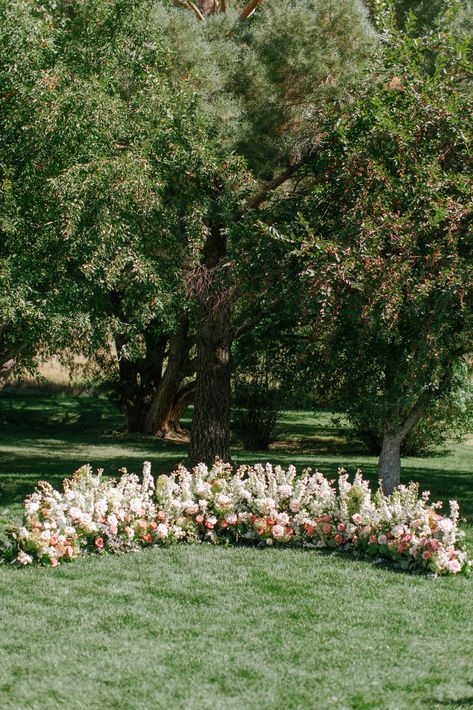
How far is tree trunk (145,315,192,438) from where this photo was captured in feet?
72.1

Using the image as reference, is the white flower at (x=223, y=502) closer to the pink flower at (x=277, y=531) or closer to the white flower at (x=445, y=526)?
the pink flower at (x=277, y=531)

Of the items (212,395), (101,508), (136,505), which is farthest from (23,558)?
(212,395)

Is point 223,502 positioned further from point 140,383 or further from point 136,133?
point 140,383

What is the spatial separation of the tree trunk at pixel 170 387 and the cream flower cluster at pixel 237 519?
11894 mm

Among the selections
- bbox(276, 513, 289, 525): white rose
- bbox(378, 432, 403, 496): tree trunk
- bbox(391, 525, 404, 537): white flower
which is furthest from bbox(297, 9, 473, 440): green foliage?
bbox(391, 525, 404, 537): white flower

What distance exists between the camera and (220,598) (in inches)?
281

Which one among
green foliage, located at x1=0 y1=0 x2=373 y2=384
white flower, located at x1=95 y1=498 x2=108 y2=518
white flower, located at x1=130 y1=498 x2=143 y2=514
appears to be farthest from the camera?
green foliage, located at x1=0 y1=0 x2=373 y2=384

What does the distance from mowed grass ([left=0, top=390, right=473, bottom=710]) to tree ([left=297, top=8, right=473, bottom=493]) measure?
325 centimetres

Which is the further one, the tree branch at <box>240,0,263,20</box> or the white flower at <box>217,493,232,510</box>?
the tree branch at <box>240,0,263,20</box>

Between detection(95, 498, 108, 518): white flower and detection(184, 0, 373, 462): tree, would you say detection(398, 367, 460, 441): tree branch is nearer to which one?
detection(184, 0, 373, 462): tree

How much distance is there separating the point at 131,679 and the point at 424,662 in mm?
1835

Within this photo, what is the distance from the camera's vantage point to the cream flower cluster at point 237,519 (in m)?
8.08

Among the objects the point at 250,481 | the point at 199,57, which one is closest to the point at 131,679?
the point at 250,481

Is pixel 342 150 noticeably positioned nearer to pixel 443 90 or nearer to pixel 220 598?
pixel 443 90
